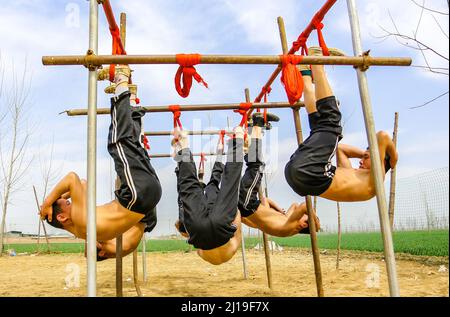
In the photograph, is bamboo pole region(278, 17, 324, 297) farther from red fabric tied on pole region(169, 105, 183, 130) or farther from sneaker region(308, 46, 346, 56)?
red fabric tied on pole region(169, 105, 183, 130)

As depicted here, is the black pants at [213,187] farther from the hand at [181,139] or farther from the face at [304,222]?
the face at [304,222]

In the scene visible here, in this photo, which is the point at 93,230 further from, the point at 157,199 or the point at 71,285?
the point at 71,285

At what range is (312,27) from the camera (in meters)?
3.88

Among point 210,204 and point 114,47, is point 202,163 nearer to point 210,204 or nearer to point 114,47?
point 210,204

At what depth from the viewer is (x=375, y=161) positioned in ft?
9.84

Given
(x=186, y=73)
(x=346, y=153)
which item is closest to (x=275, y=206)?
(x=346, y=153)

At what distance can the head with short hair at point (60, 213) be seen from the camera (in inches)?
151

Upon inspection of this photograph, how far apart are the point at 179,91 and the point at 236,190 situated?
1277mm

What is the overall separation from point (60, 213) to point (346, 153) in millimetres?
3185

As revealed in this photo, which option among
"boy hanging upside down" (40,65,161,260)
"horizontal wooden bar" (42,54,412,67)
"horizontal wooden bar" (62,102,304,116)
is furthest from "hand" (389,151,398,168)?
"boy hanging upside down" (40,65,161,260)

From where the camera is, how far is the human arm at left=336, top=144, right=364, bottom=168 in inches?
160

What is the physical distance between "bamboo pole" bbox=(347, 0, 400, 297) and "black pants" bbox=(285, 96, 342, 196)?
588mm
